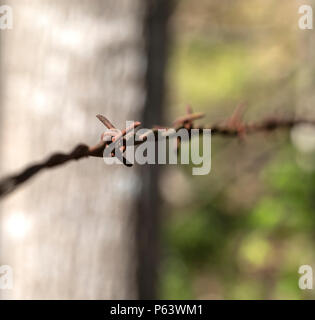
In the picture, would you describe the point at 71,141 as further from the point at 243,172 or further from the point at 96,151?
the point at 243,172

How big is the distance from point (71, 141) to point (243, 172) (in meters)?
3.54

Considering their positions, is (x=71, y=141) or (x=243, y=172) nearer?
(x=71, y=141)

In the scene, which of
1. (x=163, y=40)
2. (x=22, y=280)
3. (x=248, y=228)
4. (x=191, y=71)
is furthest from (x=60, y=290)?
(x=191, y=71)

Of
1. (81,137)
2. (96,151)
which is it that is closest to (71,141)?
(81,137)

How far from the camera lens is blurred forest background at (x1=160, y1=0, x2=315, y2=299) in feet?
11.2

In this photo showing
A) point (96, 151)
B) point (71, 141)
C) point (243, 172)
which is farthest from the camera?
point (243, 172)

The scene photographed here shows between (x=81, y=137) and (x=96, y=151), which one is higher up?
(x=81, y=137)

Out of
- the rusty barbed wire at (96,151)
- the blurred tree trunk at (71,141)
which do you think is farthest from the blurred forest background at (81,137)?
the rusty barbed wire at (96,151)

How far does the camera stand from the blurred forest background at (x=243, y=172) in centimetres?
342

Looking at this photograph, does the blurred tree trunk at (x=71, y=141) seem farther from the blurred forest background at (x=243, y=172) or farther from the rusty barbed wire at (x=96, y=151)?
the rusty barbed wire at (x=96, y=151)

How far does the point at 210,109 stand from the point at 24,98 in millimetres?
4786

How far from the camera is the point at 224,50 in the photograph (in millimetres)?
6371

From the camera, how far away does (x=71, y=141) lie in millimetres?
1606

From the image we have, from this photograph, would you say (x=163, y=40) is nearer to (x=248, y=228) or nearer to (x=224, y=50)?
(x=248, y=228)
